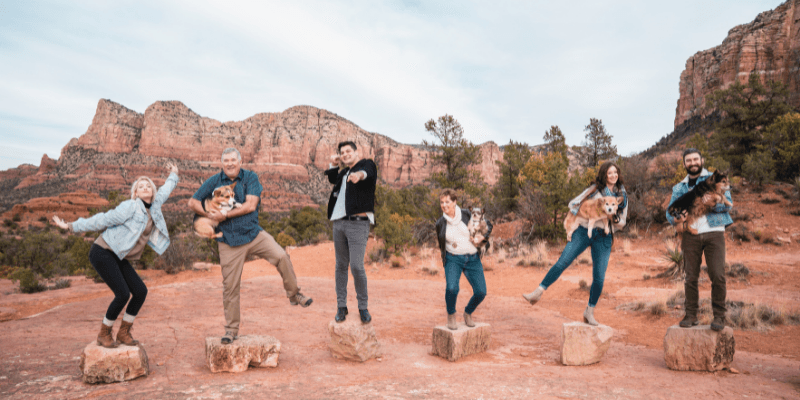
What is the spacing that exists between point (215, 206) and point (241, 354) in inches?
62.1

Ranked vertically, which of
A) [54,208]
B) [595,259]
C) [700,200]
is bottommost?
[595,259]

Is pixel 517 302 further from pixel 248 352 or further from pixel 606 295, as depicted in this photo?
pixel 248 352

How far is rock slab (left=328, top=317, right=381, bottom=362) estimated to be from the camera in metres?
4.39

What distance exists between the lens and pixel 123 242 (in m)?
3.76

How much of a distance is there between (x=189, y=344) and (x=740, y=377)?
6.30 m

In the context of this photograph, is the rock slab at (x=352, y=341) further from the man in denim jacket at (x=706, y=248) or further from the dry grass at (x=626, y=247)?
the dry grass at (x=626, y=247)

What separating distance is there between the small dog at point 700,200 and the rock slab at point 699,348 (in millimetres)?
1062

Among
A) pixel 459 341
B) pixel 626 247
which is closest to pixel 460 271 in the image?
pixel 459 341

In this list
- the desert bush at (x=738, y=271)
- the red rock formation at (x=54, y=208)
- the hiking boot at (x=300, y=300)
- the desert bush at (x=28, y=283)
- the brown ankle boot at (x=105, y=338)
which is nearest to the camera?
the brown ankle boot at (x=105, y=338)

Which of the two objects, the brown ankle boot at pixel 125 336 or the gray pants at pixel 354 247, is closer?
the brown ankle boot at pixel 125 336

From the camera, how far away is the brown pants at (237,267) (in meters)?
3.99

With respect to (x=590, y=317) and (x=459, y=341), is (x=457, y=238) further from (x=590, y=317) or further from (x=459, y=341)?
(x=590, y=317)

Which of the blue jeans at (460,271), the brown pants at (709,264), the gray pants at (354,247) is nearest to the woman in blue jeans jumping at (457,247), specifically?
the blue jeans at (460,271)

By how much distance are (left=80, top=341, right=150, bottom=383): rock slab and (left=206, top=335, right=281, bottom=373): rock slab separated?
62 centimetres
